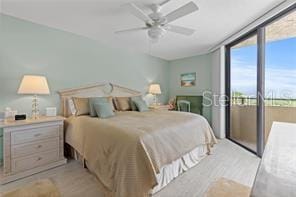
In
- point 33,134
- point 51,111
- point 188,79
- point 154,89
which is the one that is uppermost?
point 188,79

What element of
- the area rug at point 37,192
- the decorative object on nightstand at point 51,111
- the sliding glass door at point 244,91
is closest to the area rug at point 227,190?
the area rug at point 37,192

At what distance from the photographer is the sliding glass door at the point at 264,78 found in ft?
9.06

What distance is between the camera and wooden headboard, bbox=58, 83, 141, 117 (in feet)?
11.1

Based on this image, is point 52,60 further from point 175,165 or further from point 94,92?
point 175,165

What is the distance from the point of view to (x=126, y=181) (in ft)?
5.87

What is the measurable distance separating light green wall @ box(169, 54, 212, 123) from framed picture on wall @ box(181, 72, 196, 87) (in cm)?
10

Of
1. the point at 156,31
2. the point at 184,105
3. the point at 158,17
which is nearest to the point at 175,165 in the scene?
the point at 156,31

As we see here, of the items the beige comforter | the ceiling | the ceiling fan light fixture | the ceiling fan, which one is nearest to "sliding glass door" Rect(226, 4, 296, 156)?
the ceiling

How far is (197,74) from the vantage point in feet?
17.7

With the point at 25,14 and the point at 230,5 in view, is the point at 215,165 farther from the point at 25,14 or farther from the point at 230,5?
the point at 25,14

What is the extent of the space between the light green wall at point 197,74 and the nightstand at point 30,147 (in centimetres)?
403

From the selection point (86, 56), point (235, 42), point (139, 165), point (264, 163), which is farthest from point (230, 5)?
point (86, 56)

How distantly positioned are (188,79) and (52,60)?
400cm

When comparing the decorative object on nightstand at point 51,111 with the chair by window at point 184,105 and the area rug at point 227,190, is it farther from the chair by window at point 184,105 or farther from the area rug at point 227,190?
the chair by window at point 184,105
